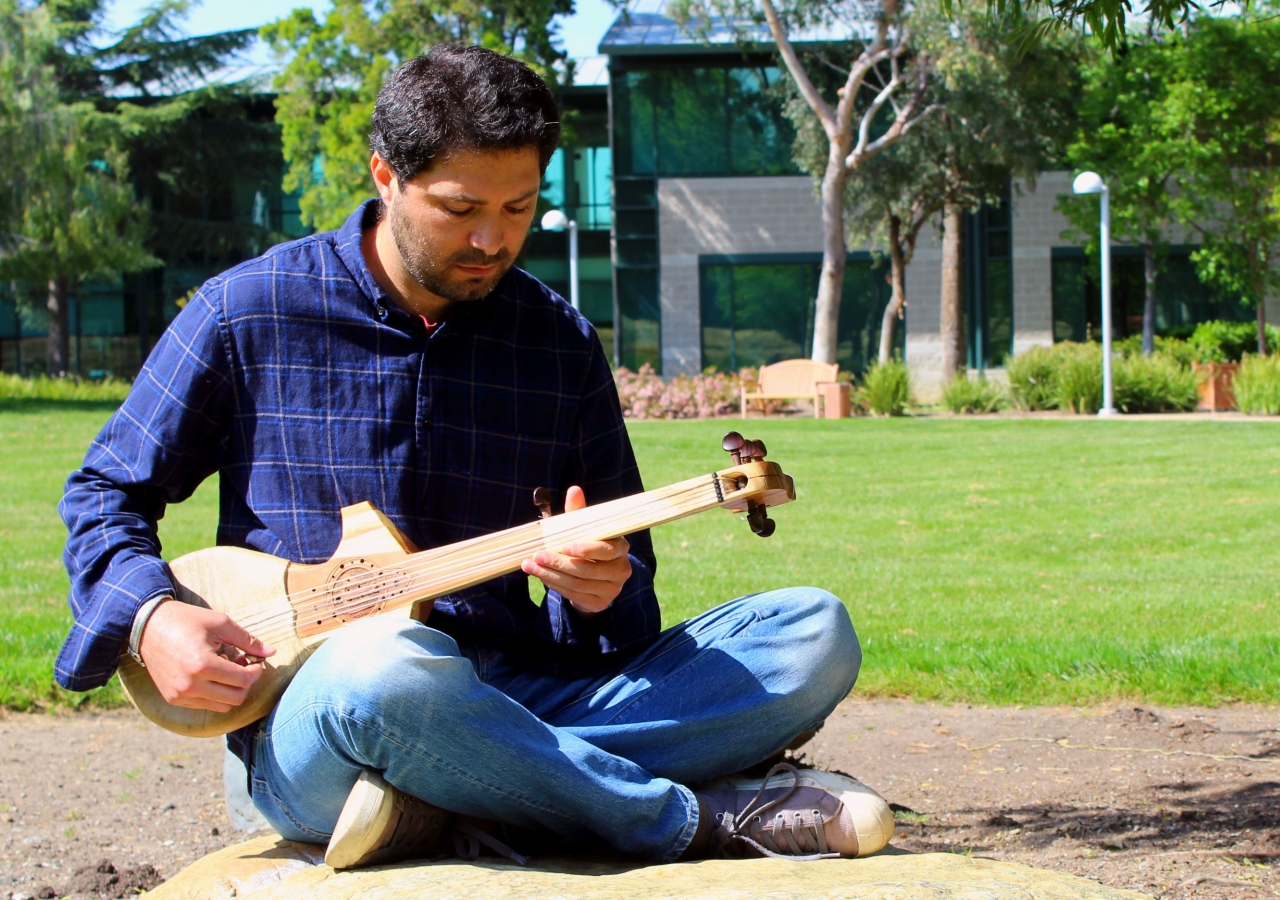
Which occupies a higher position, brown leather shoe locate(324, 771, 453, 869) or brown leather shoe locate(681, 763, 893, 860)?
brown leather shoe locate(324, 771, 453, 869)

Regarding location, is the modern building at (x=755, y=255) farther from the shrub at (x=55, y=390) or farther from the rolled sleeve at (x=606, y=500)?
the rolled sleeve at (x=606, y=500)

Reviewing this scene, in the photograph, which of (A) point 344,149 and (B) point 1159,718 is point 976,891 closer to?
(B) point 1159,718

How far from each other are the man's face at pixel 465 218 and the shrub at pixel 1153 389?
17.4m

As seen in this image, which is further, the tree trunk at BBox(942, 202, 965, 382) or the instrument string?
the tree trunk at BBox(942, 202, 965, 382)

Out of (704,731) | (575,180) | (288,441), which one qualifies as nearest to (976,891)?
(704,731)

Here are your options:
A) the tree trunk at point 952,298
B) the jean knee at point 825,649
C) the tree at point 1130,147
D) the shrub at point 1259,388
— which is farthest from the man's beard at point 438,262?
the tree trunk at point 952,298

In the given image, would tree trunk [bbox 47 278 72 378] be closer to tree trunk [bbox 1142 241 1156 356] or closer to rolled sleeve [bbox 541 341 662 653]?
tree trunk [bbox 1142 241 1156 356]

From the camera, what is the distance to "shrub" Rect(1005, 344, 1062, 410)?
19.6m

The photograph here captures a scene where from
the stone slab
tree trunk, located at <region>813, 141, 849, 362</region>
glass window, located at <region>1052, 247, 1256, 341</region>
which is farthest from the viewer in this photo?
glass window, located at <region>1052, 247, 1256, 341</region>

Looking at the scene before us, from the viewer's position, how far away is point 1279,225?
71.5ft

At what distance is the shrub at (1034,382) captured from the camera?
1959 centimetres

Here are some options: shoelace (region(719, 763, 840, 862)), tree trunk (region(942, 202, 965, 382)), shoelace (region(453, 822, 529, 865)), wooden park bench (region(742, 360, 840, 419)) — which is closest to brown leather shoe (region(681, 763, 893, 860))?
shoelace (region(719, 763, 840, 862))

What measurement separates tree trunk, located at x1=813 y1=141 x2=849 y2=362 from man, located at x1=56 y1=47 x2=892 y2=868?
20997mm

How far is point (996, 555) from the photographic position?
8.40 meters
